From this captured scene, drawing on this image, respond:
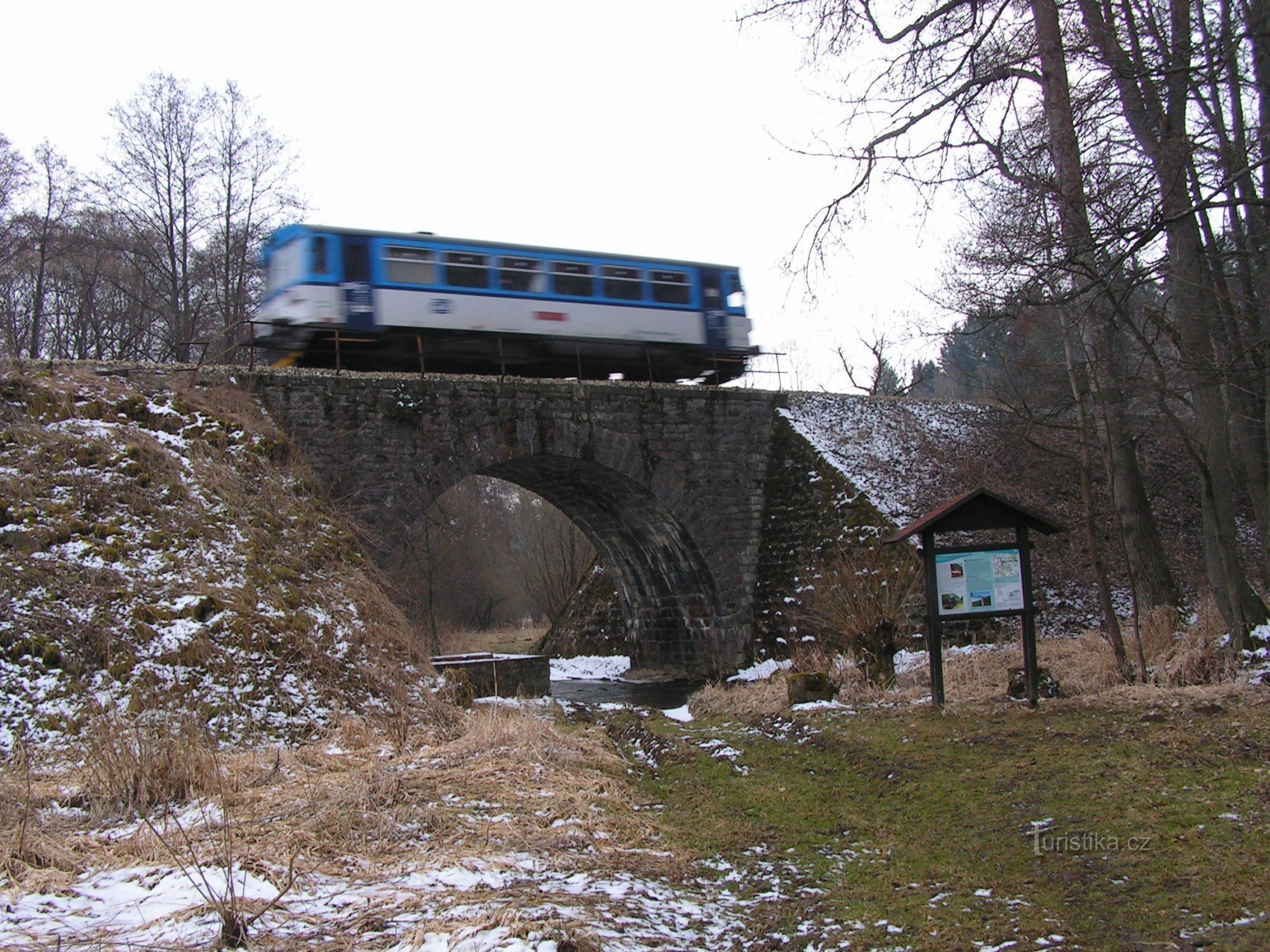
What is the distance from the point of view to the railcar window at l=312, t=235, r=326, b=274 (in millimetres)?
16109

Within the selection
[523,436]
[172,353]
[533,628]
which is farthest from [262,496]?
[533,628]

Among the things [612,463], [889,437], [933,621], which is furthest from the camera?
[889,437]

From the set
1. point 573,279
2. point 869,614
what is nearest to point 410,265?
point 573,279

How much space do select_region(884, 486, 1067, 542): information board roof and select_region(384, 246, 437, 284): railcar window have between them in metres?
10.4

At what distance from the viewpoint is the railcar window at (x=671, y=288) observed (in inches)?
778

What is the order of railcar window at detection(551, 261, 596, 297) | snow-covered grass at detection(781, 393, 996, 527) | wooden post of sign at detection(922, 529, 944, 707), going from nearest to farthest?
wooden post of sign at detection(922, 529, 944, 707), railcar window at detection(551, 261, 596, 297), snow-covered grass at detection(781, 393, 996, 527)

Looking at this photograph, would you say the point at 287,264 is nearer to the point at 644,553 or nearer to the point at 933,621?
the point at 644,553

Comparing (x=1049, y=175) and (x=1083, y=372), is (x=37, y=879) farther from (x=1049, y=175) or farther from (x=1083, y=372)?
(x=1083, y=372)

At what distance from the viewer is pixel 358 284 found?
16453 mm

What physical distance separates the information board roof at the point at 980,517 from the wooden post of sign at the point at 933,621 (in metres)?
0.14

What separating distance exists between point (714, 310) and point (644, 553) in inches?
206

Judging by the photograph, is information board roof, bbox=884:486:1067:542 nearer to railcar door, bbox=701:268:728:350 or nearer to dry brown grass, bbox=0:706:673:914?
dry brown grass, bbox=0:706:673:914

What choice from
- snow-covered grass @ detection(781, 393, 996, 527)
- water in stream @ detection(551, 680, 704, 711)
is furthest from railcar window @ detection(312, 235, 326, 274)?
snow-covered grass @ detection(781, 393, 996, 527)

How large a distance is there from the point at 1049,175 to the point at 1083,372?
268cm
